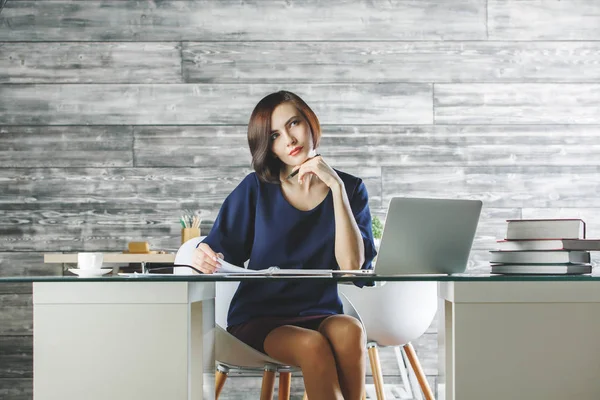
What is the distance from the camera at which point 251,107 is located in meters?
3.63

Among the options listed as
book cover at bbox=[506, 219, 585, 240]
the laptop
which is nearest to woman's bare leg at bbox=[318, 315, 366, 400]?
the laptop

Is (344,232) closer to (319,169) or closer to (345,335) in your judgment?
(319,169)

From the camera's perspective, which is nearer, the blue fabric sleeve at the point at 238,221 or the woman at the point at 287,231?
the woman at the point at 287,231

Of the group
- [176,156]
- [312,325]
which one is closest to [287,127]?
[312,325]

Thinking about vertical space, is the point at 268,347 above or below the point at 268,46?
below

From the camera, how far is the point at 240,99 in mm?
3637

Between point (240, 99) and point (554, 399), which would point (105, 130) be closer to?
point (240, 99)

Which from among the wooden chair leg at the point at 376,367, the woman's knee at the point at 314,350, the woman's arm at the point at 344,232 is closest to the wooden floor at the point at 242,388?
the wooden chair leg at the point at 376,367

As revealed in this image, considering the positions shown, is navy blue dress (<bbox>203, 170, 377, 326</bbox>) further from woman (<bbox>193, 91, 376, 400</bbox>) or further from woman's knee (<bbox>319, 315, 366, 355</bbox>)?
woman's knee (<bbox>319, 315, 366, 355</bbox>)

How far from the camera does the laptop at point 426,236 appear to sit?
4.91ft

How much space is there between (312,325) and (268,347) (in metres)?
0.17

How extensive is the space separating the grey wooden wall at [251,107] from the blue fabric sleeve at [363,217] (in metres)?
1.28

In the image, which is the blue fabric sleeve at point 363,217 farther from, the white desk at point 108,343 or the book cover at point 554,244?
the white desk at point 108,343

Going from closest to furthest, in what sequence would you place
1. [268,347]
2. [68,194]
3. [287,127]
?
[268,347]
[287,127]
[68,194]
